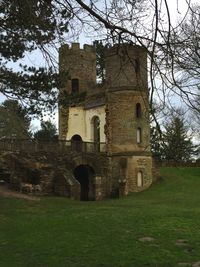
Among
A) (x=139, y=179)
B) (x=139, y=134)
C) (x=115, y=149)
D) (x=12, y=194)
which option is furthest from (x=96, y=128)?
(x=12, y=194)

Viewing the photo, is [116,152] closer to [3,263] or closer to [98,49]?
[3,263]

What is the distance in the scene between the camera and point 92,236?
16.3 meters

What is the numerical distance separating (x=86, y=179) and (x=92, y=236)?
23.4 meters

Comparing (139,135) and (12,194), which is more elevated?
(139,135)

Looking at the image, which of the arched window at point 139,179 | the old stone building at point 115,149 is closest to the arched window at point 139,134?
the old stone building at point 115,149

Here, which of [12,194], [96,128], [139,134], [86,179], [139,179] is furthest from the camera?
[96,128]

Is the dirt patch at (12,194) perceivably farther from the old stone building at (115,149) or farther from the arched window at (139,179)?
the arched window at (139,179)

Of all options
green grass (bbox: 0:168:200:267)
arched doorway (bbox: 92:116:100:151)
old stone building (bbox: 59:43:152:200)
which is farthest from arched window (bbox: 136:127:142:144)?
green grass (bbox: 0:168:200:267)

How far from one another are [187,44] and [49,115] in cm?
1381

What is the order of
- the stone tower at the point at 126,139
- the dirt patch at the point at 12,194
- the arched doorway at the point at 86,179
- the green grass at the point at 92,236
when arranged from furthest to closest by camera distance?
the stone tower at the point at 126,139
the arched doorway at the point at 86,179
the dirt patch at the point at 12,194
the green grass at the point at 92,236

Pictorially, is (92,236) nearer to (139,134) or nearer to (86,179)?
(86,179)

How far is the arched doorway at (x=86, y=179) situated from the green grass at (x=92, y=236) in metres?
11.1

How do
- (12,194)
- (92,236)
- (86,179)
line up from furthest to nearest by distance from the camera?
1. (86,179)
2. (12,194)
3. (92,236)

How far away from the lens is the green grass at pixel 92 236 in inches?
504
